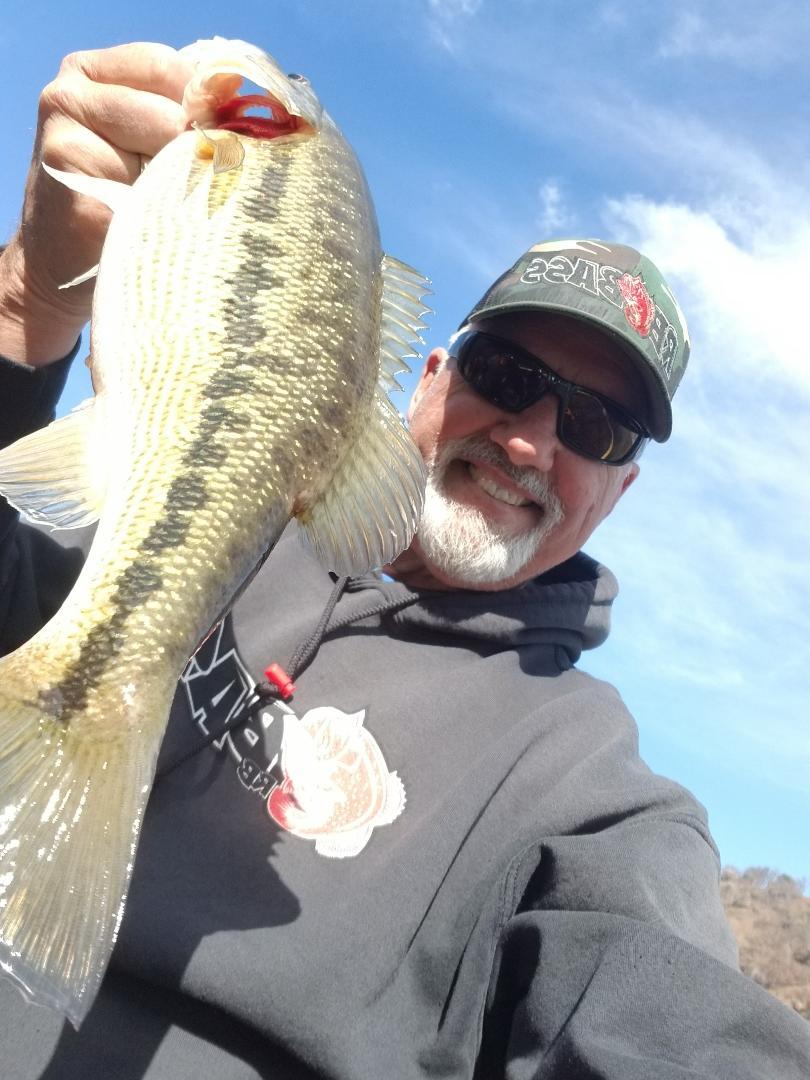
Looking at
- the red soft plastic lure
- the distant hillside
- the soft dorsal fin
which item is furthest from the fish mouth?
the distant hillside

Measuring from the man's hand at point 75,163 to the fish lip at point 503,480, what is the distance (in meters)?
1.92

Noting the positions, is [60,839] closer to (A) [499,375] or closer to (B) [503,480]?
(B) [503,480]

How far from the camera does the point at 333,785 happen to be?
112 inches

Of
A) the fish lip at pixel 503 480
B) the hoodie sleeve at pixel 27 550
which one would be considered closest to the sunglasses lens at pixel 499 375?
the fish lip at pixel 503 480

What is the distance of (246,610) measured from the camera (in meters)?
3.34

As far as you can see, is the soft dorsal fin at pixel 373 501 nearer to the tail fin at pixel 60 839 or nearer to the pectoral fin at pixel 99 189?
the tail fin at pixel 60 839

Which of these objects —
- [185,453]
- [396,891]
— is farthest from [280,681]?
[185,453]

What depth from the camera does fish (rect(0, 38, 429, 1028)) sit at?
1.46 m

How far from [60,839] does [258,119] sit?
1.93 meters

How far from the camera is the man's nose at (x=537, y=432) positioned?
387cm

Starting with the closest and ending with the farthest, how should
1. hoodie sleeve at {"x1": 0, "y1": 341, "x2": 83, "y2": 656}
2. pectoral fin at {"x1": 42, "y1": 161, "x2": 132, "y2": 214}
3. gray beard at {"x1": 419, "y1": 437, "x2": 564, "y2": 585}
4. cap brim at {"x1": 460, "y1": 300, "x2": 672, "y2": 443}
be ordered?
1. pectoral fin at {"x1": 42, "y1": 161, "x2": 132, "y2": 214}
2. hoodie sleeve at {"x1": 0, "y1": 341, "x2": 83, "y2": 656}
3. gray beard at {"x1": 419, "y1": 437, "x2": 564, "y2": 585}
4. cap brim at {"x1": 460, "y1": 300, "x2": 672, "y2": 443}

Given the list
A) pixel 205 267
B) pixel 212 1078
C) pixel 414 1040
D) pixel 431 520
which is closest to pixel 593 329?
pixel 431 520

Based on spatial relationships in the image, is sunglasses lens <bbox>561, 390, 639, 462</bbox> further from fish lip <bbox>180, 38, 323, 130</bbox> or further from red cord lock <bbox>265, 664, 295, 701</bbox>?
fish lip <bbox>180, 38, 323, 130</bbox>

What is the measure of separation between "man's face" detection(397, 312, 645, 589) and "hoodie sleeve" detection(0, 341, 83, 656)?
156 cm
